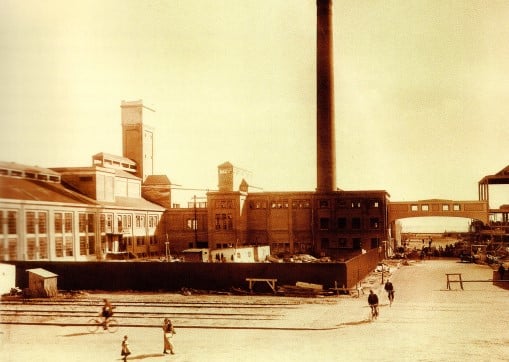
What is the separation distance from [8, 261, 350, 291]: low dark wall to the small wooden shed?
8.00ft

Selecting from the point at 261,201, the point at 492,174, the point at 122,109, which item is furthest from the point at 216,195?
the point at 492,174

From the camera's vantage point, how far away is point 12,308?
99.1 feet

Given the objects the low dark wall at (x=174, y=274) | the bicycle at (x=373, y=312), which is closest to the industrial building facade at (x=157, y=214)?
the low dark wall at (x=174, y=274)

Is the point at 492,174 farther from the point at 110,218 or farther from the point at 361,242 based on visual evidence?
the point at 110,218

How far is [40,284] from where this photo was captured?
35.0m

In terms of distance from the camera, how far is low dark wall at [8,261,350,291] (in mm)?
35031

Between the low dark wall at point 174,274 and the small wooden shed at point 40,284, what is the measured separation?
8.00 ft

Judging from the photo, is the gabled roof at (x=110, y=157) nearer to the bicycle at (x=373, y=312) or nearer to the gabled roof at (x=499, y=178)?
the gabled roof at (x=499, y=178)

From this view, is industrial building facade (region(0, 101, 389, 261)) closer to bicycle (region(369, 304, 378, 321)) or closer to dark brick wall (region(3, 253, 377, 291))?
dark brick wall (region(3, 253, 377, 291))

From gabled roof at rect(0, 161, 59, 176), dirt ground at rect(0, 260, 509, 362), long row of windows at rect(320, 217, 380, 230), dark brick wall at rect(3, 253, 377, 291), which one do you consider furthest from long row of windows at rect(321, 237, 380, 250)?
dirt ground at rect(0, 260, 509, 362)

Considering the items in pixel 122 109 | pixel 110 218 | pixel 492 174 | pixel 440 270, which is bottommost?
pixel 440 270

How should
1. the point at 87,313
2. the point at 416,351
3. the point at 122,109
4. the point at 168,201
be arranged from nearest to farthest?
the point at 416,351, the point at 87,313, the point at 168,201, the point at 122,109

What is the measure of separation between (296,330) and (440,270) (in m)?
29.2

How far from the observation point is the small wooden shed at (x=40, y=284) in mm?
34875
